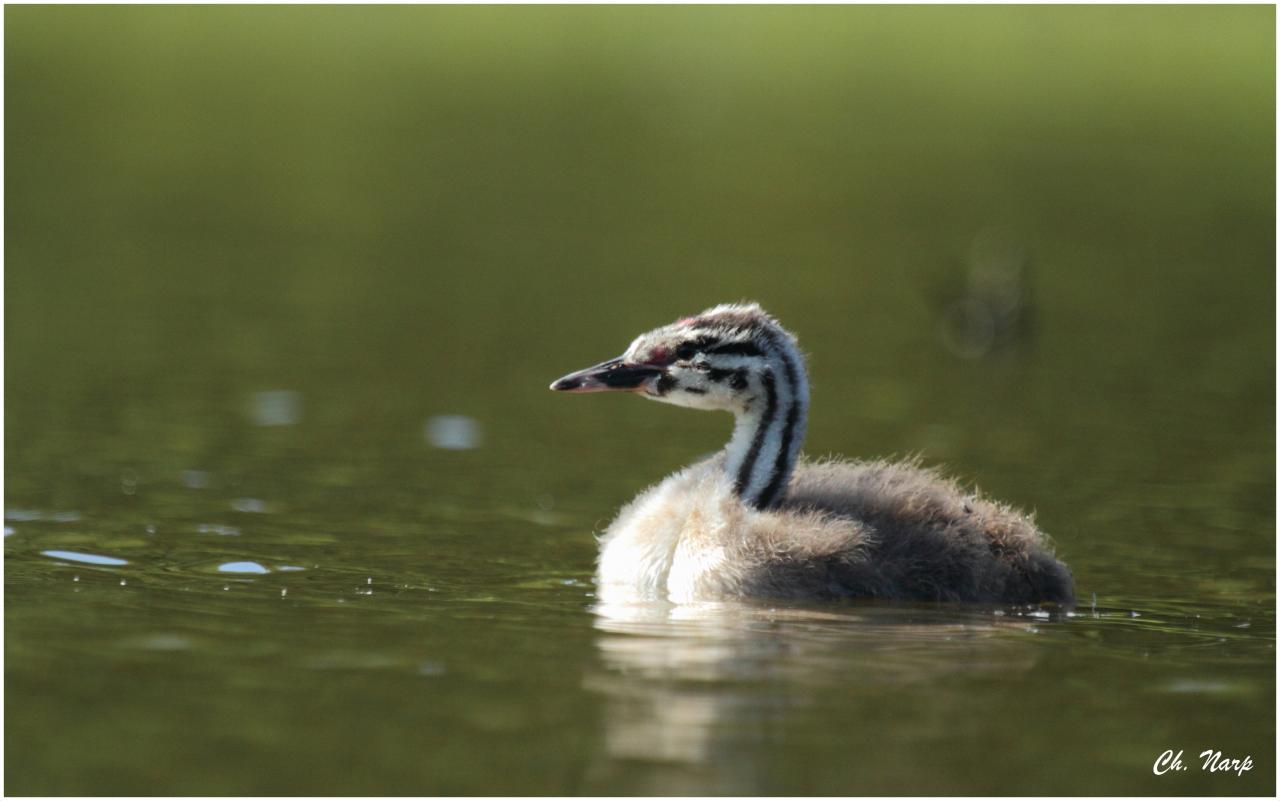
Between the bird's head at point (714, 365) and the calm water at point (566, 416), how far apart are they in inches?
49.5

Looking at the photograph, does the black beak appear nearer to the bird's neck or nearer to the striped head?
the striped head

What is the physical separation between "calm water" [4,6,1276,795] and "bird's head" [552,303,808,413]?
1258mm

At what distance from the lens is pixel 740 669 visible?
9.96m

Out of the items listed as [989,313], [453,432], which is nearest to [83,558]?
[453,432]

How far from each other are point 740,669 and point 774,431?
240cm

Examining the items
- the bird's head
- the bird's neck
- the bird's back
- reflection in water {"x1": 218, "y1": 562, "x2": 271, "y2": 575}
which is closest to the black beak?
the bird's head

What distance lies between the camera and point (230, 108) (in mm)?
39406

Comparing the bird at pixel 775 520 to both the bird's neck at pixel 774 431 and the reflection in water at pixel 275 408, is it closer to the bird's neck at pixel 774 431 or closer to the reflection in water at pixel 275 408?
the bird's neck at pixel 774 431

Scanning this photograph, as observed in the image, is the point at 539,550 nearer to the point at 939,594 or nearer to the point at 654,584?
the point at 654,584

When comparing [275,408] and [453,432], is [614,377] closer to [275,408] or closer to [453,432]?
[453,432]

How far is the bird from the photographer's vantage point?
38.1ft

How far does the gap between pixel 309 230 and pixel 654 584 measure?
52.9ft
